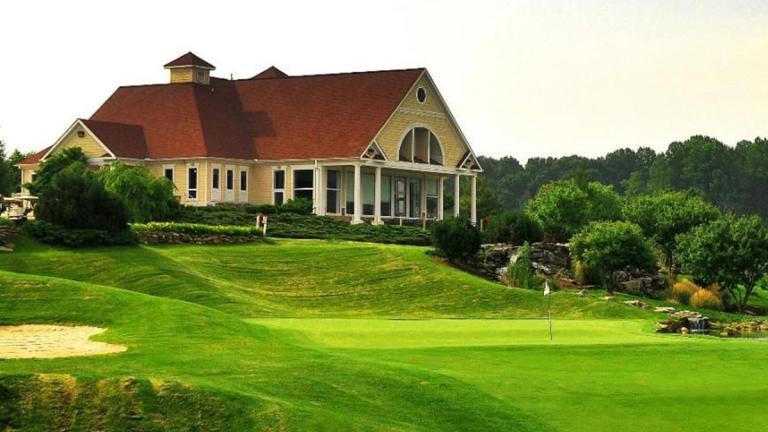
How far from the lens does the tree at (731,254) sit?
53.2m

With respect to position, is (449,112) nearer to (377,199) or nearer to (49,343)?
(377,199)

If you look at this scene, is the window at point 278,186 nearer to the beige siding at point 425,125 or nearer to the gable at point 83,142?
the beige siding at point 425,125

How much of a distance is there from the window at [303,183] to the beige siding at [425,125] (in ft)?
12.1

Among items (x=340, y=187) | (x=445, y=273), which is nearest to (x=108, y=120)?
(x=340, y=187)

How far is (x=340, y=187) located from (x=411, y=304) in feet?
77.1

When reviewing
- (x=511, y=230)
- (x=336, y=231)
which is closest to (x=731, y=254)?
(x=511, y=230)

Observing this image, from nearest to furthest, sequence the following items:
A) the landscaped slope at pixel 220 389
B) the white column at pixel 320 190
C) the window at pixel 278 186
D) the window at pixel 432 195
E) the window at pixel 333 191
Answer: the landscaped slope at pixel 220 389 < the white column at pixel 320 190 < the window at pixel 333 191 < the window at pixel 278 186 < the window at pixel 432 195

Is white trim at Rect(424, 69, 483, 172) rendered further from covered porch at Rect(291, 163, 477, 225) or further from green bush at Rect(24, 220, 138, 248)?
green bush at Rect(24, 220, 138, 248)

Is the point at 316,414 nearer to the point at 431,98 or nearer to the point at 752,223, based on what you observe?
the point at 752,223

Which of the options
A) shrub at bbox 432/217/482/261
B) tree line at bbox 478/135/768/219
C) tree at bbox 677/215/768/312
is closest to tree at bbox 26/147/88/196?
shrub at bbox 432/217/482/261

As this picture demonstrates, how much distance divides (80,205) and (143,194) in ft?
32.3

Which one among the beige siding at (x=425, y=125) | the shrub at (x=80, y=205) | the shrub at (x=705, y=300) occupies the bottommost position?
the shrub at (x=705, y=300)

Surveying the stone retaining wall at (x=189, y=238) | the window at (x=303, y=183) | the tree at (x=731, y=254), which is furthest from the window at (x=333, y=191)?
the tree at (x=731, y=254)

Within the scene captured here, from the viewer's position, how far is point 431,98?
7162cm
